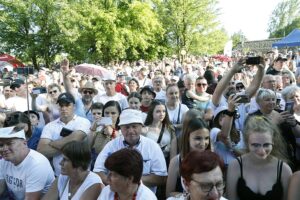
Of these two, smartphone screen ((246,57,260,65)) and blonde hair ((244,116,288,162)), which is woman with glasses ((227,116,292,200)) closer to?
blonde hair ((244,116,288,162))

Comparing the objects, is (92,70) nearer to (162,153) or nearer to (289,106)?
(289,106)

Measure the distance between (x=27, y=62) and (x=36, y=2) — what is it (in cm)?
497

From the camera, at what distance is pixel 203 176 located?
2.29 m

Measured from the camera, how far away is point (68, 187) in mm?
3293

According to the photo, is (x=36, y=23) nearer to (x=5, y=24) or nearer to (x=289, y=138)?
→ (x=5, y=24)

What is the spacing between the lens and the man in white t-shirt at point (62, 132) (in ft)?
13.9

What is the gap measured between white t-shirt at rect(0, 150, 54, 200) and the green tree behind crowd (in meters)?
22.8

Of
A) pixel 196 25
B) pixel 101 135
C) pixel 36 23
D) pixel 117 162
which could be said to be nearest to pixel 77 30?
pixel 36 23

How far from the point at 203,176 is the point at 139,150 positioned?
57.6 inches

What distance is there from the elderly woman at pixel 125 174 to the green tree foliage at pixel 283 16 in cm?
Answer: 7595

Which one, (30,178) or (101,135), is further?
(101,135)

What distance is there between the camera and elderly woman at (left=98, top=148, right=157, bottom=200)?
2748 mm

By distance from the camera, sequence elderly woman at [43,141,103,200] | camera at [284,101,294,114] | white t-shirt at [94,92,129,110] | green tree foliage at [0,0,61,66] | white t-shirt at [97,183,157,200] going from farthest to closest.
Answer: green tree foliage at [0,0,61,66] → white t-shirt at [94,92,129,110] → camera at [284,101,294,114] → elderly woman at [43,141,103,200] → white t-shirt at [97,183,157,200]

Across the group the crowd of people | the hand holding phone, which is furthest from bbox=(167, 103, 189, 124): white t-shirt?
the hand holding phone
